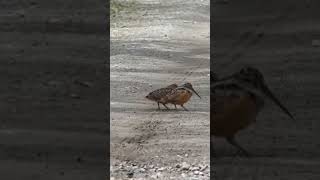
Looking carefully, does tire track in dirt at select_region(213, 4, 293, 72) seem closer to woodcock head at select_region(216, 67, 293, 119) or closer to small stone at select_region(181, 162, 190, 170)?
woodcock head at select_region(216, 67, 293, 119)

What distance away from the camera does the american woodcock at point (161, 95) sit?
81.7 inches

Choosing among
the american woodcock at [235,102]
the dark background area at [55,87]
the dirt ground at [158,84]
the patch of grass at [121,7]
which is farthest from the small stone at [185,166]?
the patch of grass at [121,7]

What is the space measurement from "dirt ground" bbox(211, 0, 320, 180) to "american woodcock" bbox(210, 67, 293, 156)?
0.03 meters

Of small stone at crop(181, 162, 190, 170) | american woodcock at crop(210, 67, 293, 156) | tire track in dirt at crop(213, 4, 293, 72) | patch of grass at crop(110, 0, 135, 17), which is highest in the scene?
patch of grass at crop(110, 0, 135, 17)

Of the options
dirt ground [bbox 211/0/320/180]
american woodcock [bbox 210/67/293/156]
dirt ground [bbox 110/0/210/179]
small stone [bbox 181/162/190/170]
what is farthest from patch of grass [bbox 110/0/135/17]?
small stone [bbox 181/162/190/170]

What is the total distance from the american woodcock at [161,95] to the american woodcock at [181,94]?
0.01m

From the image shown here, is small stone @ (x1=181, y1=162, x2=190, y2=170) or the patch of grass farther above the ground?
the patch of grass

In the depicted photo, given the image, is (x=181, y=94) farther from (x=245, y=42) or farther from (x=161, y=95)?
(x=245, y=42)

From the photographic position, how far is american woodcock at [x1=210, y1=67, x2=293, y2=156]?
→ 81.3 inches

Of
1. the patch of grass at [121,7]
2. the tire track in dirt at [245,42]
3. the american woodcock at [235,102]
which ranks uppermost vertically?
the patch of grass at [121,7]

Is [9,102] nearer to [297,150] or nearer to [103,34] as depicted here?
[103,34]

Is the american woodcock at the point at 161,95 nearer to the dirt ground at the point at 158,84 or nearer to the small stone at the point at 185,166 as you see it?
the dirt ground at the point at 158,84

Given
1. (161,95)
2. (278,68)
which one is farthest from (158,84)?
(278,68)

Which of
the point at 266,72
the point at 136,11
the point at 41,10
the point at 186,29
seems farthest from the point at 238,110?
the point at 41,10
